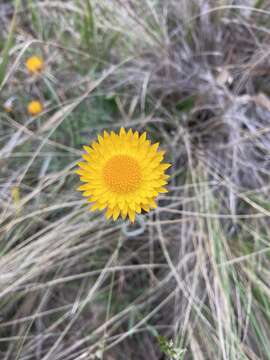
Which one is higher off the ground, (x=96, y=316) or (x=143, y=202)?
(x=143, y=202)

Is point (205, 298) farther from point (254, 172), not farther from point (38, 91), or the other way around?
point (38, 91)

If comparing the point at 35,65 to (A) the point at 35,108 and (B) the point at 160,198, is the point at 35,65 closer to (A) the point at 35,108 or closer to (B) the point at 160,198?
(A) the point at 35,108

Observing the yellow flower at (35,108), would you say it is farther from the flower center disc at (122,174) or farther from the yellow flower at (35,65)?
the flower center disc at (122,174)

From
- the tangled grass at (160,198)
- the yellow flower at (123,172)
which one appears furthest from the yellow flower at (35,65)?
the yellow flower at (123,172)

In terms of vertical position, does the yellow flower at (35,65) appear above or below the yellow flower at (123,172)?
above

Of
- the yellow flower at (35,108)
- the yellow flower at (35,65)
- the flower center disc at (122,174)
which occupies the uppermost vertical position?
the yellow flower at (35,65)

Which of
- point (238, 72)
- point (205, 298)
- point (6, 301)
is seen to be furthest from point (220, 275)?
point (238, 72)

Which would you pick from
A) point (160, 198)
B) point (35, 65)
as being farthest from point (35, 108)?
point (160, 198)
